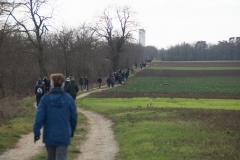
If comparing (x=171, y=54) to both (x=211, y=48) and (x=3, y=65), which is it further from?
(x=3, y=65)

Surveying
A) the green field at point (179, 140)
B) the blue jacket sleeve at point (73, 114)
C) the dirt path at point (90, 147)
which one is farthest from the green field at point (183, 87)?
the blue jacket sleeve at point (73, 114)

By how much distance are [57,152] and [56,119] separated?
595mm

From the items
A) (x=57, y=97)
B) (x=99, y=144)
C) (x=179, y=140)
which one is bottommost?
(x=99, y=144)

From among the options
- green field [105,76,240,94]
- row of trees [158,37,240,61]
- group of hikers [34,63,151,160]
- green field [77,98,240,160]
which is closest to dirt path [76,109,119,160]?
green field [77,98,240,160]

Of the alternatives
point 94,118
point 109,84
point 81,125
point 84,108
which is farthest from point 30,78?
point 81,125

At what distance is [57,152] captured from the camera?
279 inches

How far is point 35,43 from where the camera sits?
3778 centimetres

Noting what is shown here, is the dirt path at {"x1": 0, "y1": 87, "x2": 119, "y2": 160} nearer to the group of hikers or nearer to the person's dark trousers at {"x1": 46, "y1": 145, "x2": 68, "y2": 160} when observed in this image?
the person's dark trousers at {"x1": 46, "y1": 145, "x2": 68, "y2": 160}

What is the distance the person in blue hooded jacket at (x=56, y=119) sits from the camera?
275 inches

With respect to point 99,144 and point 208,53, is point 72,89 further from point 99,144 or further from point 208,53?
point 208,53

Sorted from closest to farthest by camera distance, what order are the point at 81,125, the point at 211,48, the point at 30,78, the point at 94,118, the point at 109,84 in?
the point at 81,125 → the point at 94,118 → the point at 30,78 → the point at 109,84 → the point at 211,48

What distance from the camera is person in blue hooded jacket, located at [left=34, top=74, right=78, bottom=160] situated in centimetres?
698

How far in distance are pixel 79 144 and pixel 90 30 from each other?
54.6m

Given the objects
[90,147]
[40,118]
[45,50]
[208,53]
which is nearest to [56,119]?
[40,118]
